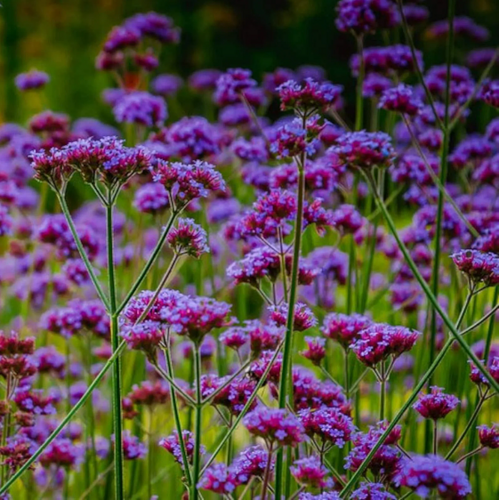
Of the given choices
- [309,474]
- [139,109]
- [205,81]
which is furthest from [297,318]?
[205,81]

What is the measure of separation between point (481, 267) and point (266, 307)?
94 cm

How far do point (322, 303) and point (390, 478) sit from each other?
168 cm

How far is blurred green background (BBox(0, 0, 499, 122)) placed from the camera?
30.3ft

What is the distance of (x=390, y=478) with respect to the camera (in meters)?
1.66

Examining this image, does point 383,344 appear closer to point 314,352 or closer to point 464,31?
point 314,352

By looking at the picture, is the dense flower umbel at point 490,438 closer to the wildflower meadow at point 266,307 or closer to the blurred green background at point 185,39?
the wildflower meadow at point 266,307

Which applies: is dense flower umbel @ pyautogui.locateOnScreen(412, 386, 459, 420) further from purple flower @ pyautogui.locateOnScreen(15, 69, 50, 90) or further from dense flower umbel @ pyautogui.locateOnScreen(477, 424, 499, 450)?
purple flower @ pyautogui.locateOnScreen(15, 69, 50, 90)

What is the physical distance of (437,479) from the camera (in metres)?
1.23

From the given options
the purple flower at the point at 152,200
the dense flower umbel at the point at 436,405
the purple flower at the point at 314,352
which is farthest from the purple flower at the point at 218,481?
the purple flower at the point at 152,200

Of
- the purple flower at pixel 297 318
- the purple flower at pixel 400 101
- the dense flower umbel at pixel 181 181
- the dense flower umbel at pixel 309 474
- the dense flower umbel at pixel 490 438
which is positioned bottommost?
the dense flower umbel at pixel 490 438

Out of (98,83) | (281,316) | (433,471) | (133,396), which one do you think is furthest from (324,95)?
(98,83)

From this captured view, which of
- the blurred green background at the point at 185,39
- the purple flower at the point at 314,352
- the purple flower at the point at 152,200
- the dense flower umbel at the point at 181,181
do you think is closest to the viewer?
the dense flower umbel at the point at 181,181

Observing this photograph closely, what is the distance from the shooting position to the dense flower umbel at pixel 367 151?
1553mm

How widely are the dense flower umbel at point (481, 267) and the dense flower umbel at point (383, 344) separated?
173 mm
